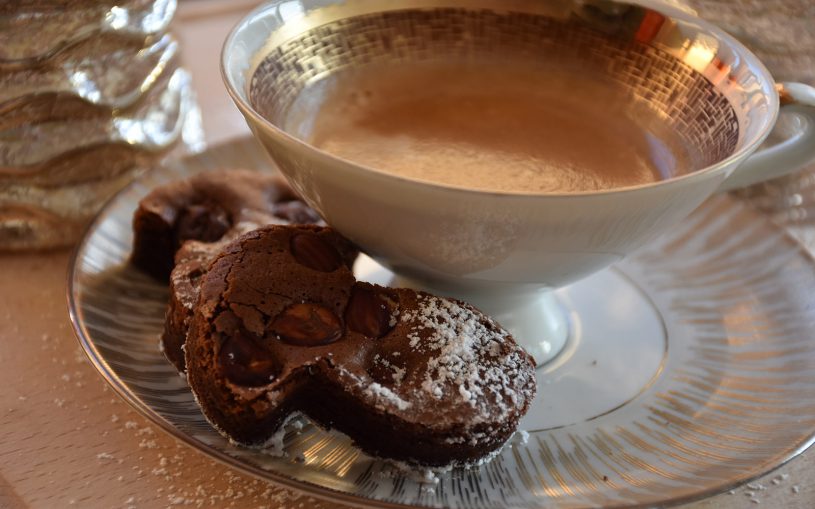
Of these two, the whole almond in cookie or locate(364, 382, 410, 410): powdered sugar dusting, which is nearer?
locate(364, 382, 410, 410): powdered sugar dusting

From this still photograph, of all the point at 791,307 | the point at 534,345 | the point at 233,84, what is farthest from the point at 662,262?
the point at 233,84

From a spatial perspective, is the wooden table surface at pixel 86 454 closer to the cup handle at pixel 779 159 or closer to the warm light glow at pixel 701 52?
the cup handle at pixel 779 159

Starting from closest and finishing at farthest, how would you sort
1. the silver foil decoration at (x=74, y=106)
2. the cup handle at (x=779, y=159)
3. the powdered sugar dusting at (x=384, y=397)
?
the powdered sugar dusting at (x=384, y=397), the cup handle at (x=779, y=159), the silver foil decoration at (x=74, y=106)

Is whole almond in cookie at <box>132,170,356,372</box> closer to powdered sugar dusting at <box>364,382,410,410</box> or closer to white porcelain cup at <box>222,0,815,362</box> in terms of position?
white porcelain cup at <box>222,0,815,362</box>

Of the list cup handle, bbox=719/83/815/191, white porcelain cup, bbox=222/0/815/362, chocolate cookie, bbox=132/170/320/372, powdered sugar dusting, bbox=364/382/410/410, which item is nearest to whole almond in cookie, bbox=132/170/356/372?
chocolate cookie, bbox=132/170/320/372

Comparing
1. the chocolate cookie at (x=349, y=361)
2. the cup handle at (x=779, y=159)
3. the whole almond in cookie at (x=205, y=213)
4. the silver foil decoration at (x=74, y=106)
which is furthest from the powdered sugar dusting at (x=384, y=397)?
the silver foil decoration at (x=74, y=106)

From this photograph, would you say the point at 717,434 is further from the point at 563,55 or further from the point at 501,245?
the point at 563,55

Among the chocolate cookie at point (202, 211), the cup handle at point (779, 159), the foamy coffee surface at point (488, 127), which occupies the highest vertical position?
the cup handle at point (779, 159)

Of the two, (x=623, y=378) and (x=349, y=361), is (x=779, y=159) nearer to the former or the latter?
(x=623, y=378)
